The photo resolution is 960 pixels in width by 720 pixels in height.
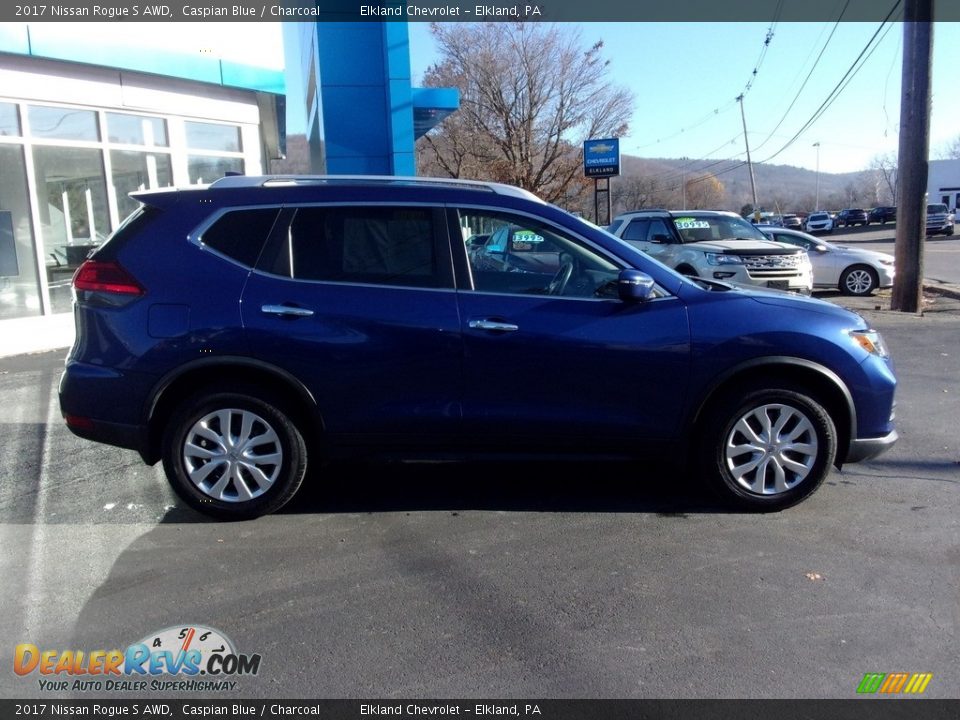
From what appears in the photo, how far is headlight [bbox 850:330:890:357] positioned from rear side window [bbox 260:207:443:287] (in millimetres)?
2431

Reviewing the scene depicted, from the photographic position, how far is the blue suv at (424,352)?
14.3 ft

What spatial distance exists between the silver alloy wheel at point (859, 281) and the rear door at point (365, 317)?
13656mm

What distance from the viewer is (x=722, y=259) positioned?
12.2 meters

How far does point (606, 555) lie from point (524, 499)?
91 cm

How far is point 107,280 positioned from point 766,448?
153 inches

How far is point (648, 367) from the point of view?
14.4ft

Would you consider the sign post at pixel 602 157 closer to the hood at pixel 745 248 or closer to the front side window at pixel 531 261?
the hood at pixel 745 248

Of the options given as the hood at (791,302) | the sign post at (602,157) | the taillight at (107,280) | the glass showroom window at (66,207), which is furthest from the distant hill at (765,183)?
the taillight at (107,280)

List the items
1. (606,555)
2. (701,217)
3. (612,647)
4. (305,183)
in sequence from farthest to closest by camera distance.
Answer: (701,217), (305,183), (606,555), (612,647)

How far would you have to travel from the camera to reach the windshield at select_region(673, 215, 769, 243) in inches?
538

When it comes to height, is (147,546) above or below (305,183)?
below

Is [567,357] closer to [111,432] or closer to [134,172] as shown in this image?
[111,432]

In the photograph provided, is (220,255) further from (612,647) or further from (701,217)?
(701,217)

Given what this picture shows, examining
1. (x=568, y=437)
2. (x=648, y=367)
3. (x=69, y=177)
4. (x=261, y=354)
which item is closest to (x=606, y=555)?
(x=568, y=437)
